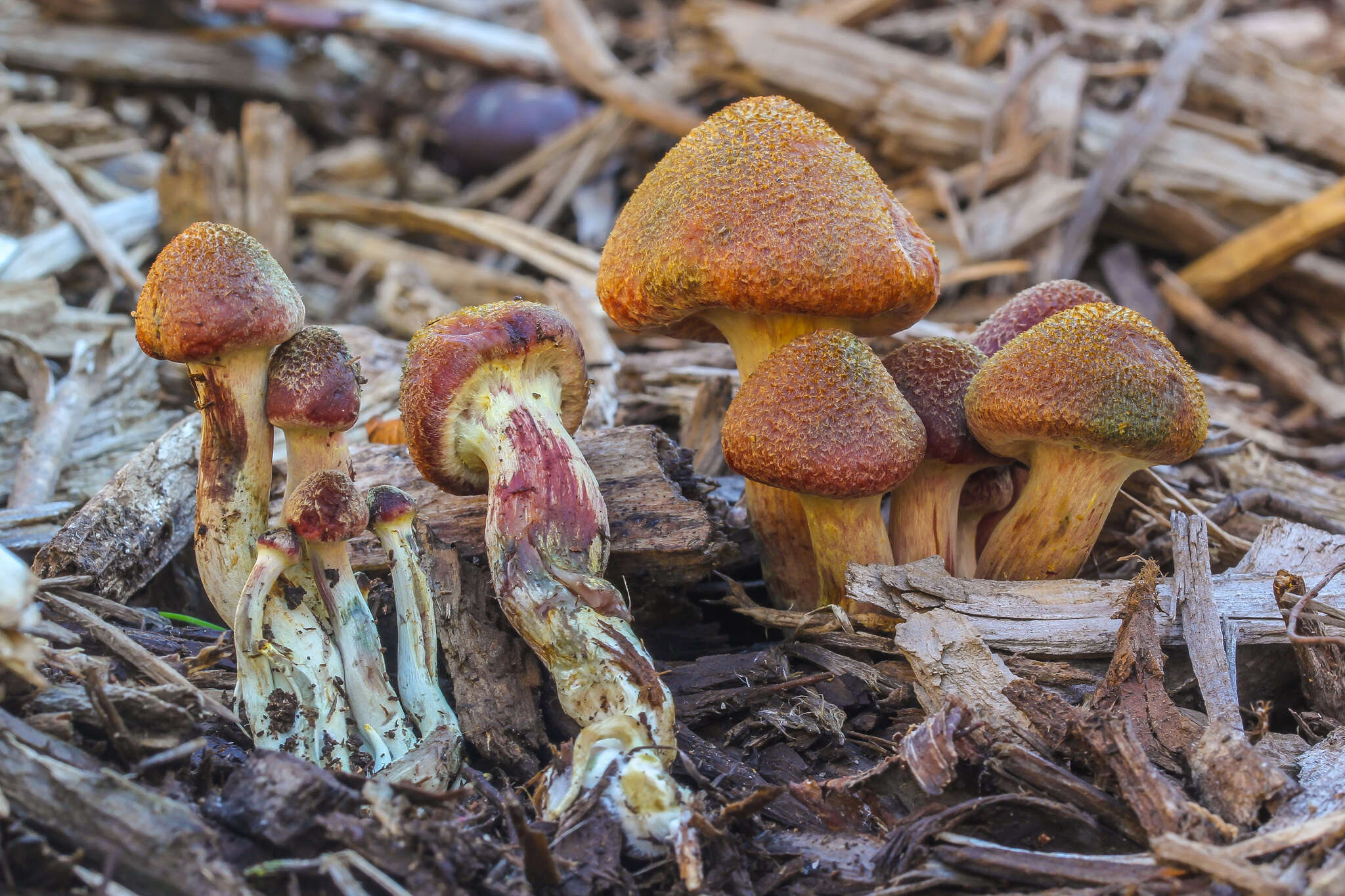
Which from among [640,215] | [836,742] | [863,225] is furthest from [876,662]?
[640,215]

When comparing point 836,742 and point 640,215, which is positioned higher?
point 640,215

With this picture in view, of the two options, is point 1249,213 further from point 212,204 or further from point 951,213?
point 212,204

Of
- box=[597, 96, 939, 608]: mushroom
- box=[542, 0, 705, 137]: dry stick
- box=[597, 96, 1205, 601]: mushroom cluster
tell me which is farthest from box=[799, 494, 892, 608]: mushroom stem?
box=[542, 0, 705, 137]: dry stick

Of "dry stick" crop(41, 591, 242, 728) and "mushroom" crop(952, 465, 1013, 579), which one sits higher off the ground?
"mushroom" crop(952, 465, 1013, 579)

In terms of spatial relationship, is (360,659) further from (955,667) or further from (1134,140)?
(1134,140)

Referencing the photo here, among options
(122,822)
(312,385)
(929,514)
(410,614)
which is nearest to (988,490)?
(929,514)

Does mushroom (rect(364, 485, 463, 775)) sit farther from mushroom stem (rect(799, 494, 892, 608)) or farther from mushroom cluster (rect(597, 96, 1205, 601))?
mushroom stem (rect(799, 494, 892, 608))
